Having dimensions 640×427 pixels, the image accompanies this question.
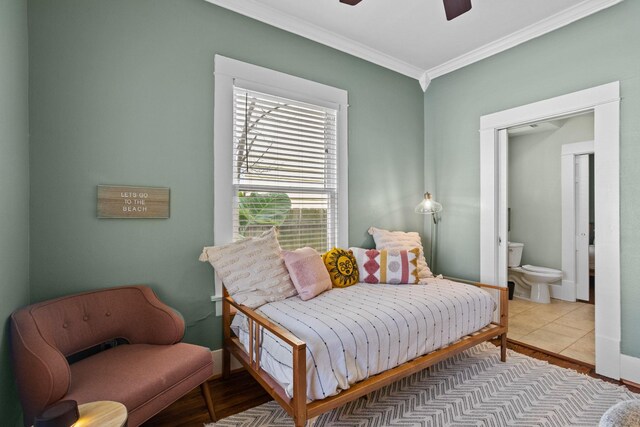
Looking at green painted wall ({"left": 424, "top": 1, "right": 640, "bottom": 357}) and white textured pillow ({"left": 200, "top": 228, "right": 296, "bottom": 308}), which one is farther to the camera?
green painted wall ({"left": 424, "top": 1, "right": 640, "bottom": 357})

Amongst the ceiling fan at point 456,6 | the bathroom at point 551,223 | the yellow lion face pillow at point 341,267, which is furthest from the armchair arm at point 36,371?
the bathroom at point 551,223

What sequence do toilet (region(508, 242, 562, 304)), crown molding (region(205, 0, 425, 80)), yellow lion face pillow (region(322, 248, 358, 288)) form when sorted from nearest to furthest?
crown molding (region(205, 0, 425, 80))
yellow lion face pillow (region(322, 248, 358, 288))
toilet (region(508, 242, 562, 304))

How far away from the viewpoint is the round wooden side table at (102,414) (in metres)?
1.13

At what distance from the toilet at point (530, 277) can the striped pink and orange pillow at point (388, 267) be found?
2575 mm

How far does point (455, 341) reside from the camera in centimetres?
234

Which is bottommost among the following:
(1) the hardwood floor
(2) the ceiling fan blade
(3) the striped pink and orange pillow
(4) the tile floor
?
(1) the hardwood floor

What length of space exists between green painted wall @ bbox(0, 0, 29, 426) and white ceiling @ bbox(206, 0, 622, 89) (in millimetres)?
1264

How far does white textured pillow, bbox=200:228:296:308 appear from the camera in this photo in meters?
2.24

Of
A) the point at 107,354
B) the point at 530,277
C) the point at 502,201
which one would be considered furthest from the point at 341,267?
the point at 530,277

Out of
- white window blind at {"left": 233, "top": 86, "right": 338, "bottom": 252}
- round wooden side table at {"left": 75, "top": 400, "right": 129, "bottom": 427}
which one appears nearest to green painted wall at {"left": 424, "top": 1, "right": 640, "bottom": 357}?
white window blind at {"left": 233, "top": 86, "right": 338, "bottom": 252}

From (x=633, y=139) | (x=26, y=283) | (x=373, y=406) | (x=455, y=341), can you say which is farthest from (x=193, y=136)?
(x=633, y=139)

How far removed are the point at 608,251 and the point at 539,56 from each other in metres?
1.73

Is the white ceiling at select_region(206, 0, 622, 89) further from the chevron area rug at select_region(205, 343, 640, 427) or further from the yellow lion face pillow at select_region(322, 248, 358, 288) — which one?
the chevron area rug at select_region(205, 343, 640, 427)

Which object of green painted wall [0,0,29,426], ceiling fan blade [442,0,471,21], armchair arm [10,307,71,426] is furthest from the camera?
ceiling fan blade [442,0,471,21]
